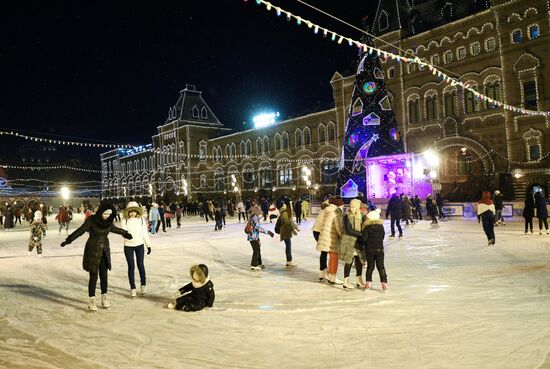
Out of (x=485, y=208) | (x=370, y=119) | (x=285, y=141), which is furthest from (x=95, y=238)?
(x=285, y=141)

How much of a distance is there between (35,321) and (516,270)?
7677 millimetres

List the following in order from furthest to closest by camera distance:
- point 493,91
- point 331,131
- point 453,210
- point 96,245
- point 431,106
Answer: point 331,131, point 431,106, point 493,91, point 453,210, point 96,245

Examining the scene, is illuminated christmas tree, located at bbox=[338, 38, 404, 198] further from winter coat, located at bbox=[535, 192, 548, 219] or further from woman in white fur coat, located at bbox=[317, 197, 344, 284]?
woman in white fur coat, located at bbox=[317, 197, 344, 284]

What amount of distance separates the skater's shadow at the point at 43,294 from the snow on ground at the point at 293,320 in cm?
2

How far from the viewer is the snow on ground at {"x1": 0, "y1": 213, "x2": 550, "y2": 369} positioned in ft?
13.7

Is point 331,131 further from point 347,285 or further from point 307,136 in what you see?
point 347,285

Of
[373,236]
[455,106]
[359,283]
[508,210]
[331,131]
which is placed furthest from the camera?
[331,131]

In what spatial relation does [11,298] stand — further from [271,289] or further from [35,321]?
[271,289]

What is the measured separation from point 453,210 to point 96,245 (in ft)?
65.8

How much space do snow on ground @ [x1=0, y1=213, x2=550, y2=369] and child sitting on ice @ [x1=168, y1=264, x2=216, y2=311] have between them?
0.42 feet

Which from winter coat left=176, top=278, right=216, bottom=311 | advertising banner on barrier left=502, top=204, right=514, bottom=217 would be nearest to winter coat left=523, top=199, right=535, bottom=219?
advertising banner on barrier left=502, top=204, right=514, bottom=217

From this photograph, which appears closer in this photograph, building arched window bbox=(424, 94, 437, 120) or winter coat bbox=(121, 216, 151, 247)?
winter coat bbox=(121, 216, 151, 247)

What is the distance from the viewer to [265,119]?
156 ft

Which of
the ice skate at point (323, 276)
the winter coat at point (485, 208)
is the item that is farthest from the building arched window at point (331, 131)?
the ice skate at point (323, 276)
